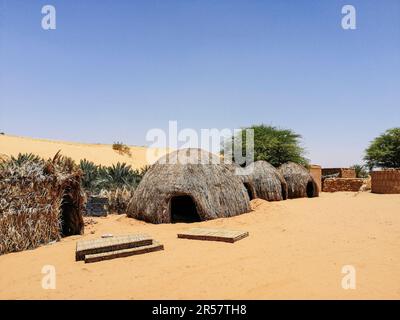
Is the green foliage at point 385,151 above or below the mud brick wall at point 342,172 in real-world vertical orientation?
above

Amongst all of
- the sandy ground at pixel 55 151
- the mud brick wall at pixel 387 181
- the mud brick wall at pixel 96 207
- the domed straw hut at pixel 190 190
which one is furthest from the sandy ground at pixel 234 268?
the sandy ground at pixel 55 151

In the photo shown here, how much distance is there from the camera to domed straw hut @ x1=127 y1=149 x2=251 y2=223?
8.72 m

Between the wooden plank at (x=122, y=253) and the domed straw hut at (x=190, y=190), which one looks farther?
the domed straw hut at (x=190, y=190)

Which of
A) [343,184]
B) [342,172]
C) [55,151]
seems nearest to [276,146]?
[343,184]

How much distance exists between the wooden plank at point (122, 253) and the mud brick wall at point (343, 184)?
1842 centimetres

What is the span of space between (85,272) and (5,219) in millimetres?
2275

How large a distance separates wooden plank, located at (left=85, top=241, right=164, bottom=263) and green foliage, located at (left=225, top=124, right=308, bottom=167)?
576 inches

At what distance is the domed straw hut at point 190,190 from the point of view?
8.72m

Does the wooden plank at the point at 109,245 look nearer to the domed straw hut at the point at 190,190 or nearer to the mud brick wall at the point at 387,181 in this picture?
the domed straw hut at the point at 190,190

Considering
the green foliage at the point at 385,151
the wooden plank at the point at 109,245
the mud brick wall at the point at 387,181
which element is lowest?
the wooden plank at the point at 109,245

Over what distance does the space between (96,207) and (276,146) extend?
12596mm

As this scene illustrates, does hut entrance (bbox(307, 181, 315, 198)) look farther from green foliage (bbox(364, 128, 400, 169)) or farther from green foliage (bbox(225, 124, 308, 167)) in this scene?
green foliage (bbox(364, 128, 400, 169))

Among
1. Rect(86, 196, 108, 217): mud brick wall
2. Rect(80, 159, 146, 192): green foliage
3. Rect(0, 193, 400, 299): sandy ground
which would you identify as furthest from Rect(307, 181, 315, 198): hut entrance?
Rect(86, 196, 108, 217): mud brick wall
